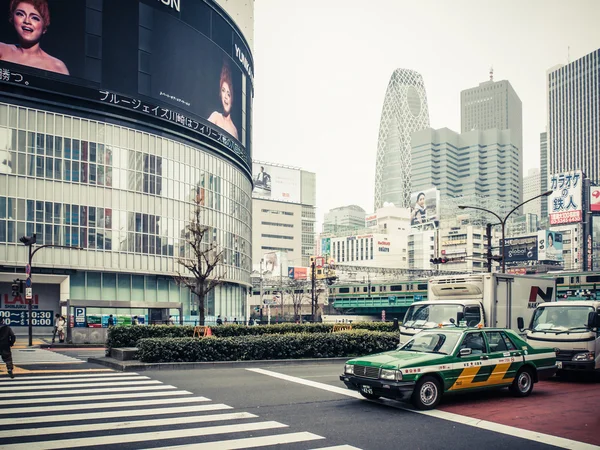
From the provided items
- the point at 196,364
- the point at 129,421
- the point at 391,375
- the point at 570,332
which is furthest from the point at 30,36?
the point at 391,375

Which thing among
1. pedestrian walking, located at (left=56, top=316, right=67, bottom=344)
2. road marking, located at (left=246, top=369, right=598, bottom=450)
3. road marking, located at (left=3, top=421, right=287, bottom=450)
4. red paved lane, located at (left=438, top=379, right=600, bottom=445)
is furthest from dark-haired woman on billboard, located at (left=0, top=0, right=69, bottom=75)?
red paved lane, located at (left=438, top=379, right=600, bottom=445)

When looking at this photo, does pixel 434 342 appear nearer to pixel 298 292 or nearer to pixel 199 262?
A: pixel 199 262

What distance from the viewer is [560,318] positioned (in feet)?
57.8

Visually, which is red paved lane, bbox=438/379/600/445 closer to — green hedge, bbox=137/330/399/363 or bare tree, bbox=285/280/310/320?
green hedge, bbox=137/330/399/363

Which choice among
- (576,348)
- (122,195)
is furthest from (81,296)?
(576,348)

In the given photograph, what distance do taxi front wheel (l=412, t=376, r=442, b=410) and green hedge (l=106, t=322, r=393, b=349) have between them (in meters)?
12.3

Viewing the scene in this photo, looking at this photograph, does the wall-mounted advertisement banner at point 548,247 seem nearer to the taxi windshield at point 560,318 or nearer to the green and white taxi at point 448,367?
the taxi windshield at point 560,318

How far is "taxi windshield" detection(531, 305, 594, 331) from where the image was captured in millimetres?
17094

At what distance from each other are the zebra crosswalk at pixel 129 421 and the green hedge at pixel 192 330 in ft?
25.0

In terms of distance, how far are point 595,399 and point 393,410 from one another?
16.2 feet

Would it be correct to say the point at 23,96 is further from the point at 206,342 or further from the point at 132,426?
the point at 132,426

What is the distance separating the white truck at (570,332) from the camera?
1606 cm

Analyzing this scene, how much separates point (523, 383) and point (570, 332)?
364 centimetres

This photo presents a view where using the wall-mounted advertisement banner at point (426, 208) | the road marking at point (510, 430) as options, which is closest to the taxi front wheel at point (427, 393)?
the road marking at point (510, 430)
